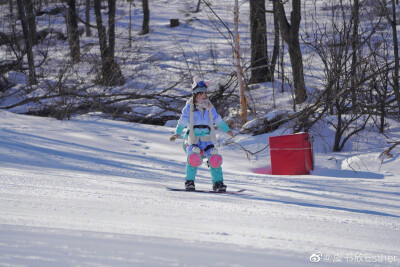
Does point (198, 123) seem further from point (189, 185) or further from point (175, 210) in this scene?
point (175, 210)

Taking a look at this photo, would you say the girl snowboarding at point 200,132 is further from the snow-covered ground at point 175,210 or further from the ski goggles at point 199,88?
the snow-covered ground at point 175,210

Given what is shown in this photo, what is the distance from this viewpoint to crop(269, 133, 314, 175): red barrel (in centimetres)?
906

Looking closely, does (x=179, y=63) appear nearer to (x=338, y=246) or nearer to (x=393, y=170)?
(x=393, y=170)

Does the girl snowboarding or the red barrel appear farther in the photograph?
the red barrel

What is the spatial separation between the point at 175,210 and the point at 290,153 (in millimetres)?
4491

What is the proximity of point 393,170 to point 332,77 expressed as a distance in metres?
2.23

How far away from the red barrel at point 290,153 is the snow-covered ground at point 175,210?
34cm

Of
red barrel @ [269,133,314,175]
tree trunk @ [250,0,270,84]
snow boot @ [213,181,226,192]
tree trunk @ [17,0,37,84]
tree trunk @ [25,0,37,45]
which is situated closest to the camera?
snow boot @ [213,181,226,192]

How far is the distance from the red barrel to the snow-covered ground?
34 cm

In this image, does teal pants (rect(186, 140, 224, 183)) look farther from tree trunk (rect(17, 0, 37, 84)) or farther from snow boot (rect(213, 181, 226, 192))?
tree trunk (rect(17, 0, 37, 84))

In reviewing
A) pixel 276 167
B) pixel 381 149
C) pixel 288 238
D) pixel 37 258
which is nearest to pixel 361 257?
Answer: pixel 288 238

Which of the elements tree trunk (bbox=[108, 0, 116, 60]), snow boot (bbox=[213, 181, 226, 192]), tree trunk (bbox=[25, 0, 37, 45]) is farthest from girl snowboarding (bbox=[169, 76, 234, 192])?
tree trunk (bbox=[25, 0, 37, 45])

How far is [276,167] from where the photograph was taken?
9.23 meters

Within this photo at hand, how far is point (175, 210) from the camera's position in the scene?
495cm
